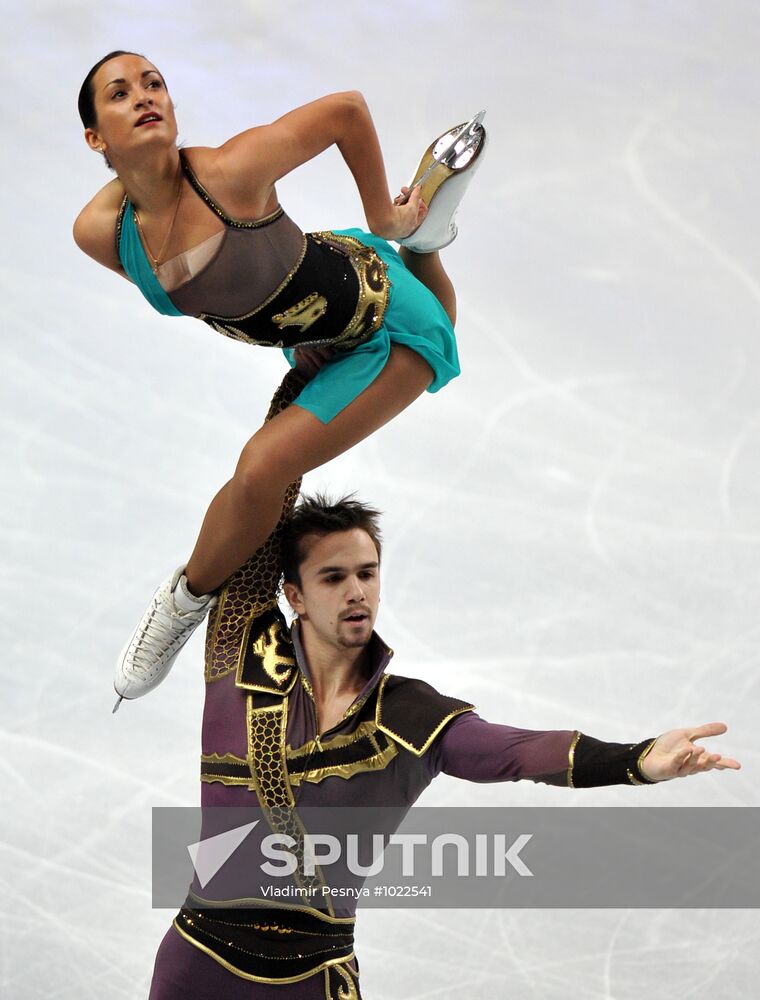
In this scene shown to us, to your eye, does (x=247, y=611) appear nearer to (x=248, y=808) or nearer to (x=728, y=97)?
(x=248, y=808)

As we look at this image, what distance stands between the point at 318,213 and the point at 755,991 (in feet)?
12.0

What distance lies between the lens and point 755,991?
384 cm

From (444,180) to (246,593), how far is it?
2.97ft

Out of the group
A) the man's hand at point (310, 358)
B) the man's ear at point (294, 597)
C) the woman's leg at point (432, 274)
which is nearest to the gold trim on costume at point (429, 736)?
the man's ear at point (294, 597)

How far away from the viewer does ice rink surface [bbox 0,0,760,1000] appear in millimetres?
4055

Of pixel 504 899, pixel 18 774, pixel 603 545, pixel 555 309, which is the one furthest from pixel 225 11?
pixel 504 899

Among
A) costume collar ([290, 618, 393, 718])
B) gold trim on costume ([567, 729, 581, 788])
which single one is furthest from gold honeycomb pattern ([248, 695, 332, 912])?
gold trim on costume ([567, 729, 581, 788])

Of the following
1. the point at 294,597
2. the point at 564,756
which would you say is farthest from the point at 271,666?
the point at 564,756

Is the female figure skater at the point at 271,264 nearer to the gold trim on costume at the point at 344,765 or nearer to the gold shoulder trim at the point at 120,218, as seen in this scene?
the gold shoulder trim at the point at 120,218

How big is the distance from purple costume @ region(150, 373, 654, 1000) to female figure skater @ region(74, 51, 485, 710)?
27 centimetres

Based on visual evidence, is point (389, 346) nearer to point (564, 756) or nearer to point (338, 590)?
point (338, 590)

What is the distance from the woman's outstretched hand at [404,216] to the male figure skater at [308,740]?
35cm

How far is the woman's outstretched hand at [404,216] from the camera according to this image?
9.01 feet

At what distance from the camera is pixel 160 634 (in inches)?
118
